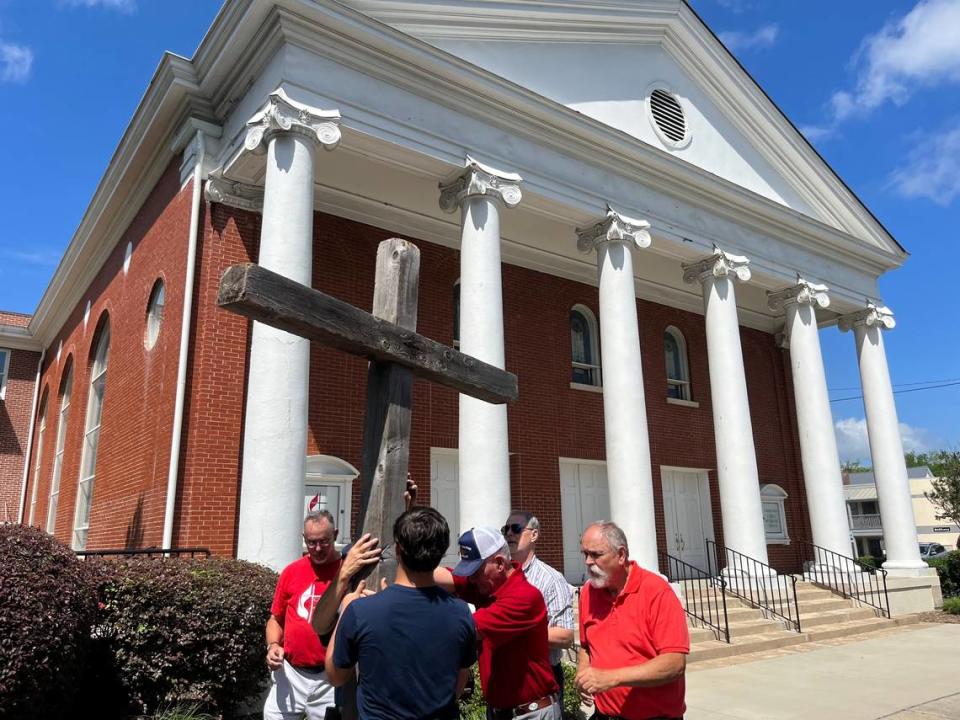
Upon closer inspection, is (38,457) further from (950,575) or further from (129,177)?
(950,575)

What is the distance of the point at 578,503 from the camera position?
52.1 feet

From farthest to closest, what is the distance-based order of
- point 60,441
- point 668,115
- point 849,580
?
point 60,441 < point 668,115 < point 849,580

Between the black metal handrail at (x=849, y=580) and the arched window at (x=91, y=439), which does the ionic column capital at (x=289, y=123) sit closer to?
the arched window at (x=91, y=439)

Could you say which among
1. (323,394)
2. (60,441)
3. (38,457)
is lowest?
(323,394)

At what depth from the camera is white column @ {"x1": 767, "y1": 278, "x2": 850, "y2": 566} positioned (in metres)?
14.8

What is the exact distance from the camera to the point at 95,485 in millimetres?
14383

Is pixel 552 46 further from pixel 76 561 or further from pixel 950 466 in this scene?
pixel 950 466

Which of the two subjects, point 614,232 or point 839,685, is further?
point 614,232

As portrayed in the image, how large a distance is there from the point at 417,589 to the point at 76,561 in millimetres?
4429

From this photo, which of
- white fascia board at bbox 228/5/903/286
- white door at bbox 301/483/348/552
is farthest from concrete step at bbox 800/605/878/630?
white door at bbox 301/483/348/552

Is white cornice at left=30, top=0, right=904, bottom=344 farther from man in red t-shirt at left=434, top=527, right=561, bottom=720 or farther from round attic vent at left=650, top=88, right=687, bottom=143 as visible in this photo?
man in red t-shirt at left=434, top=527, right=561, bottom=720

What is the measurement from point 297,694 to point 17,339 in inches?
930

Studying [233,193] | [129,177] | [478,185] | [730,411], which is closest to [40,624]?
[233,193]

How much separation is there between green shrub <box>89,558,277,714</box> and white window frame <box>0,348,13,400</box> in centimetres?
2009
